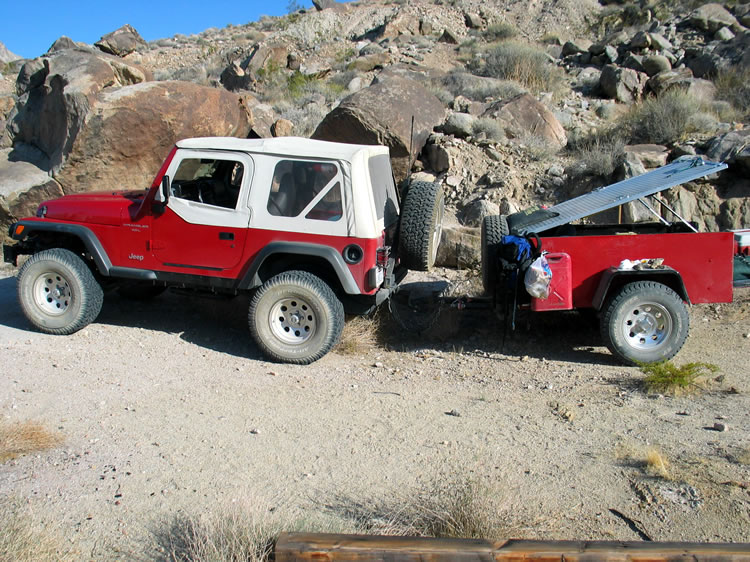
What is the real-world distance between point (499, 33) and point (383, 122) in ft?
53.4

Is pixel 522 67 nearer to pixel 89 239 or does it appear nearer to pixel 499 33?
pixel 499 33

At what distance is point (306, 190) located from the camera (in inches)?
255

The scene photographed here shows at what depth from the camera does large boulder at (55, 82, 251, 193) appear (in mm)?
10305

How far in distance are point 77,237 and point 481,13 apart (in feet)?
84.5

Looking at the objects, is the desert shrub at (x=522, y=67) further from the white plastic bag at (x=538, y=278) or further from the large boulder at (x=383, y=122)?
the white plastic bag at (x=538, y=278)

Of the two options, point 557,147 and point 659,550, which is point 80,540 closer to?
point 659,550

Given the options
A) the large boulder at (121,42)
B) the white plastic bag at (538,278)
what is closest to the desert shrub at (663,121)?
the white plastic bag at (538,278)

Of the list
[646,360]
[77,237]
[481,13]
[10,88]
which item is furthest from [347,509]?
[481,13]

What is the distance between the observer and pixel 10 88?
71.2ft

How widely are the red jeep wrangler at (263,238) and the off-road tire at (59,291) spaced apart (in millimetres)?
12

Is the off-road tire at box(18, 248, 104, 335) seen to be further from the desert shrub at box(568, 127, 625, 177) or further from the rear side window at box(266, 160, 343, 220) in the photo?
the desert shrub at box(568, 127, 625, 177)

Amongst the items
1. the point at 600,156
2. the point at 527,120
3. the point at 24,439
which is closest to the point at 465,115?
the point at 527,120

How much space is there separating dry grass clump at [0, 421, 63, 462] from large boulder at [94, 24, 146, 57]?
29.3m

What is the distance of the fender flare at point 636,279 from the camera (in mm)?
6316
